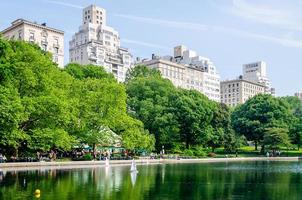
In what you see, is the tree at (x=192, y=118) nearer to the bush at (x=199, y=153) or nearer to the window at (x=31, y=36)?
the bush at (x=199, y=153)

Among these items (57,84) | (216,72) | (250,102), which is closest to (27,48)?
(57,84)

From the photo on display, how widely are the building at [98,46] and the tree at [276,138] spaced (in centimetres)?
6230

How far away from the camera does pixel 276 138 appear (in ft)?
298

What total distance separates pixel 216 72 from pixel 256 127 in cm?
8930

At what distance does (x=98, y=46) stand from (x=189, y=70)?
4226cm

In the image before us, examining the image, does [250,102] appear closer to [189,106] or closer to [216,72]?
[189,106]

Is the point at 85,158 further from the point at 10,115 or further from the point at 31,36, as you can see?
the point at 31,36

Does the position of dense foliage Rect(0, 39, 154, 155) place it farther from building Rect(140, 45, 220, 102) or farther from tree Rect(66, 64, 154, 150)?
building Rect(140, 45, 220, 102)

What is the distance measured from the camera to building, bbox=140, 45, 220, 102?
15910cm

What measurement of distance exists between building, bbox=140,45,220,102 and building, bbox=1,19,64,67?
42.8 m

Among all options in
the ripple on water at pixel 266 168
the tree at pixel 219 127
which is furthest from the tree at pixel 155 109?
the ripple on water at pixel 266 168

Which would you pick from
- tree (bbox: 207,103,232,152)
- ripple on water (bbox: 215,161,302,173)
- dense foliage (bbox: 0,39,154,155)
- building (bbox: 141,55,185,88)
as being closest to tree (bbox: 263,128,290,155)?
tree (bbox: 207,103,232,152)

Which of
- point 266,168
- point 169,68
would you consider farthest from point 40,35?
point 266,168

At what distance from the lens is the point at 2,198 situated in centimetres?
2119
